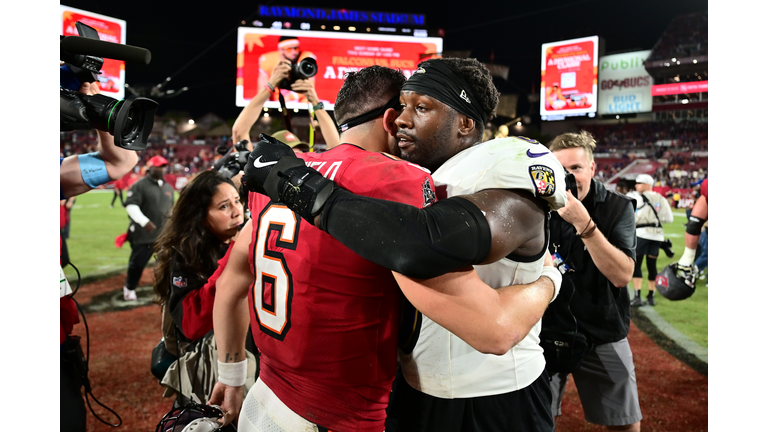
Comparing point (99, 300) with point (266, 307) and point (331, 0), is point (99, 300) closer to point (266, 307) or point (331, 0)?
point (266, 307)

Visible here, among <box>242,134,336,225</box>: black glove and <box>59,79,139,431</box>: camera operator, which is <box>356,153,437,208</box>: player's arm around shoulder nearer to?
<box>242,134,336,225</box>: black glove

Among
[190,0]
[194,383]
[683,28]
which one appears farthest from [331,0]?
[194,383]

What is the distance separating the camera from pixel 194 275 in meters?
2.68

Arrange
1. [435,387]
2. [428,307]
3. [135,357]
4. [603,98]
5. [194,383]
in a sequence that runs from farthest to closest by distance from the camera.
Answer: [603,98] < [135,357] < [194,383] < [435,387] < [428,307]

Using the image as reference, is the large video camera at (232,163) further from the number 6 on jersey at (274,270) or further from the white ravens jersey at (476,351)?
the white ravens jersey at (476,351)

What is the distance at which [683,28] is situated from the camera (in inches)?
1677

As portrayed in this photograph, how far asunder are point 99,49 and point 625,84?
4272 cm

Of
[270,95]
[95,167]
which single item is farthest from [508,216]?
[270,95]

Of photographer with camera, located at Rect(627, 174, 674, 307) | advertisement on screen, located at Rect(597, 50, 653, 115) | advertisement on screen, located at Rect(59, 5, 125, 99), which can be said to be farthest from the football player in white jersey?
advertisement on screen, located at Rect(597, 50, 653, 115)

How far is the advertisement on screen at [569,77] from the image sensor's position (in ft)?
97.1

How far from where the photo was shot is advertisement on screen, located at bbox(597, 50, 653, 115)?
3744cm

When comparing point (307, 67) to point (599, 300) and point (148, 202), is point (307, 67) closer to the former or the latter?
point (599, 300)
